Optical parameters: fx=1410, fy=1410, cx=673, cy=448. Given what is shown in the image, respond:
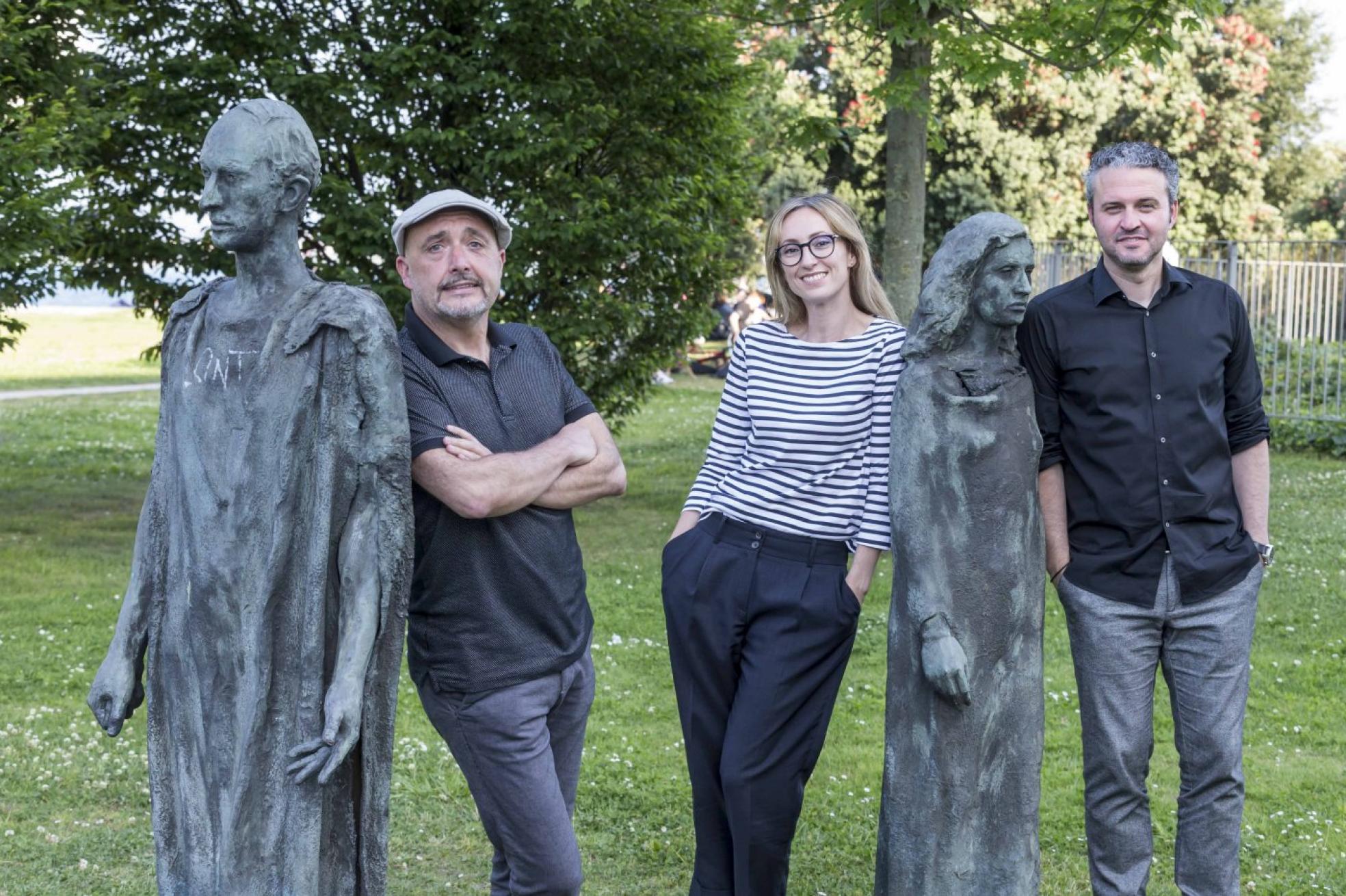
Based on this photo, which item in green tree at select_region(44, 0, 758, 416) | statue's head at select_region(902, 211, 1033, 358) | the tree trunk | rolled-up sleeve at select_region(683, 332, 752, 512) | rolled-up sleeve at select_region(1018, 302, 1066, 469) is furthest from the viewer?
green tree at select_region(44, 0, 758, 416)

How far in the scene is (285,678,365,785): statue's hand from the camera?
2.86 m

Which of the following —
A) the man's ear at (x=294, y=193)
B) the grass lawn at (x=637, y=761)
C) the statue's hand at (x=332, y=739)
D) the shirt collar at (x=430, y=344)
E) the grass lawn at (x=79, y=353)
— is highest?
the man's ear at (x=294, y=193)

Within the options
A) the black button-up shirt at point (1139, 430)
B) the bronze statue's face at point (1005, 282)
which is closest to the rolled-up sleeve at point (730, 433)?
the black button-up shirt at point (1139, 430)

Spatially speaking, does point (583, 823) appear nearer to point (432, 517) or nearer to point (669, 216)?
point (432, 517)

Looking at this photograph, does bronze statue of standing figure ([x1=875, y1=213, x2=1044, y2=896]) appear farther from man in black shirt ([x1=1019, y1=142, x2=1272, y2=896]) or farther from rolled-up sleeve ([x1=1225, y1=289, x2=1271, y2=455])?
rolled-up sleeve ([x1=1225, y1=289, x2=1271, y2=455])

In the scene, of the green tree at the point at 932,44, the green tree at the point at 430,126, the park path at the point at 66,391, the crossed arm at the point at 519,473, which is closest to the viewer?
the crossed arm at the point at 519,473

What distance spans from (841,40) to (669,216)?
14.4 metres

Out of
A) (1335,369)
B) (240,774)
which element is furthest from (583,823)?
(1335,369)

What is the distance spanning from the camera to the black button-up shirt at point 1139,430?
397cm

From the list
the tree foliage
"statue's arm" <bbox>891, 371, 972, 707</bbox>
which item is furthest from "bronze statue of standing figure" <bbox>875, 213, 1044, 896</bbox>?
the tree foliage

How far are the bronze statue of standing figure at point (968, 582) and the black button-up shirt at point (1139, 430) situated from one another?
0.63m

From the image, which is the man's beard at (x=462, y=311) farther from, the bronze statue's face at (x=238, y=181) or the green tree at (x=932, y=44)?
the green tree at (x=932, y=44)

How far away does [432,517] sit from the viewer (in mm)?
3605

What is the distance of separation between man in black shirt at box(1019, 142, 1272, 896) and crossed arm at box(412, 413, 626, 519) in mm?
1279
